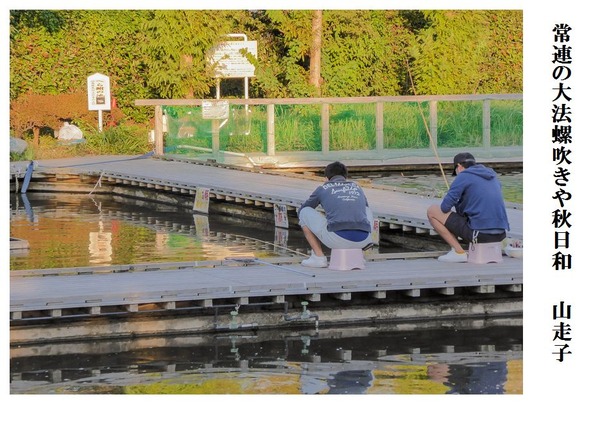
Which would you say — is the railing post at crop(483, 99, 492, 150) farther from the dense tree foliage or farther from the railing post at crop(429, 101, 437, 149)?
the dense tree foliage

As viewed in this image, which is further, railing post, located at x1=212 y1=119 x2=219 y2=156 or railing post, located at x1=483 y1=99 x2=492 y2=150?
railing post, located at x1=483 y1=99 x2=492 y2=150

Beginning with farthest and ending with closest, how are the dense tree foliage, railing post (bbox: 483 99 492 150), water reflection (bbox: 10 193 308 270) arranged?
the dense tree foliage < railing post (bbox: 483 99 492 150) < water reflection (bbox: 10 193 308 270)

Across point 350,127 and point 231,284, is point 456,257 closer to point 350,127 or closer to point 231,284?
point 231,284

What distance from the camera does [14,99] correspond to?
31734 mm

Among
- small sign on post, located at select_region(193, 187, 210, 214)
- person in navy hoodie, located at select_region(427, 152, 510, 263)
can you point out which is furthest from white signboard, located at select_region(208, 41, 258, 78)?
person in navy hoodie, located at select_region(427, 152, 510, 263)

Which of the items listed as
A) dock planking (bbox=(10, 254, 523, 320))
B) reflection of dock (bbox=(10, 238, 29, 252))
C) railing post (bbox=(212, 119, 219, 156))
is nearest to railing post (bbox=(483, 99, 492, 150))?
railing post (bbox=(212, 119, 219, 156))

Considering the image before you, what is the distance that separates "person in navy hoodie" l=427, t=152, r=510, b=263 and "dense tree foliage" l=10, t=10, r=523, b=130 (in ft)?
60.5

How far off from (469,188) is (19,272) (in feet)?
14.8

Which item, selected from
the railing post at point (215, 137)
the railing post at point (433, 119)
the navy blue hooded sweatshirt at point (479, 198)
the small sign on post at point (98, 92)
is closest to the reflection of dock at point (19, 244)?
the navy blue hooded sweatshirt at point (479, 198)

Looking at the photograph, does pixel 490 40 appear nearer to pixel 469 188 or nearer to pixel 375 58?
pixel 375 58

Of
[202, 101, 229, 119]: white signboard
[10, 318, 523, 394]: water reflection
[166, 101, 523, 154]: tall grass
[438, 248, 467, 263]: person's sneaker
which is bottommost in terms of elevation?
[10, 318, 523, 394]: water reflection

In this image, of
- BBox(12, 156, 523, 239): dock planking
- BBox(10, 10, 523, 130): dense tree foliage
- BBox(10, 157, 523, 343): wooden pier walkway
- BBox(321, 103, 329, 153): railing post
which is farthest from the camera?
BBox(10, 10, 523, 130): dense tree foliage

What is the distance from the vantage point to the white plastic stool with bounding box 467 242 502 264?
14.7 meters

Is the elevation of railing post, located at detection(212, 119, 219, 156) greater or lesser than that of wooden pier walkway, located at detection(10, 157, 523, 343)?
greater
